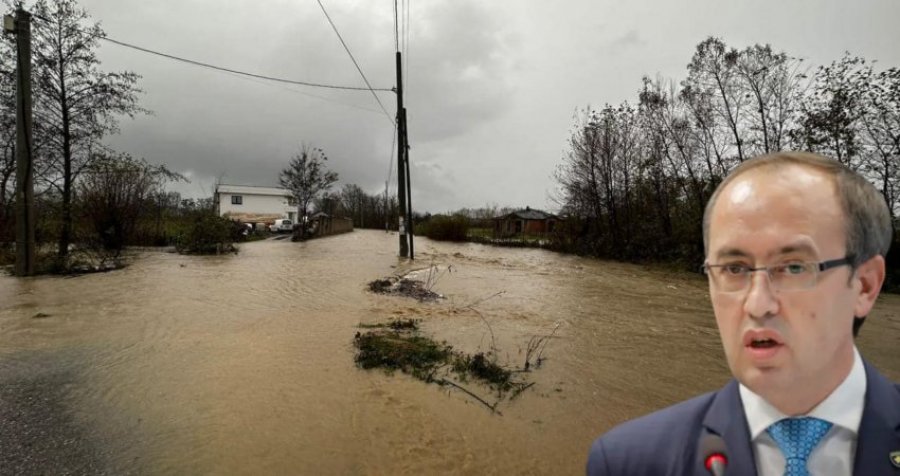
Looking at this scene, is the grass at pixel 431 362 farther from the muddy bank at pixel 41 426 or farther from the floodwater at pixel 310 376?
the muddy bank at pixel 41 426

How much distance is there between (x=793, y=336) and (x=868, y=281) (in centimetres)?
32

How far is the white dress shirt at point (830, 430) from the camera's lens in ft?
3.02

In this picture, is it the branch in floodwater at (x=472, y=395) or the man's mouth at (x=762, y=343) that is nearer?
the man's mouth at (x=762, y=343)

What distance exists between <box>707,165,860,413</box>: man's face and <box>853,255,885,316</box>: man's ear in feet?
0.14

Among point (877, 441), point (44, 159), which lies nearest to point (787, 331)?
point (877, 441)

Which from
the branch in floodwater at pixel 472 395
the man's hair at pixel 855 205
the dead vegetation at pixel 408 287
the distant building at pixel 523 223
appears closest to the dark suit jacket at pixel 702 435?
the man's hair at pixel 855 205

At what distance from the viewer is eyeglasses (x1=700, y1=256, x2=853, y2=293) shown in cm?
101

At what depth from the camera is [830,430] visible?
3.08 ft

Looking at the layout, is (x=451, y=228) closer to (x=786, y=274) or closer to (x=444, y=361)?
(x=444, y=361)

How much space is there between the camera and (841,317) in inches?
39.9

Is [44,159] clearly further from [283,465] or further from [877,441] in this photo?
[877,441]

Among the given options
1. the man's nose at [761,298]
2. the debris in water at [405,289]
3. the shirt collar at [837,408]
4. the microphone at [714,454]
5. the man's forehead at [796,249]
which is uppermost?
the man's forehead at [796,249]

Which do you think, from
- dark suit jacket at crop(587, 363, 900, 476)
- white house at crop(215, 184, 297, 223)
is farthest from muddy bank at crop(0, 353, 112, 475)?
white house at crop(215, 184, 297, 223)

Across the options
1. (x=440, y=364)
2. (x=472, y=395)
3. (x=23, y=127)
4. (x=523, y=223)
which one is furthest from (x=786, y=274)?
(x=523, y=223)
